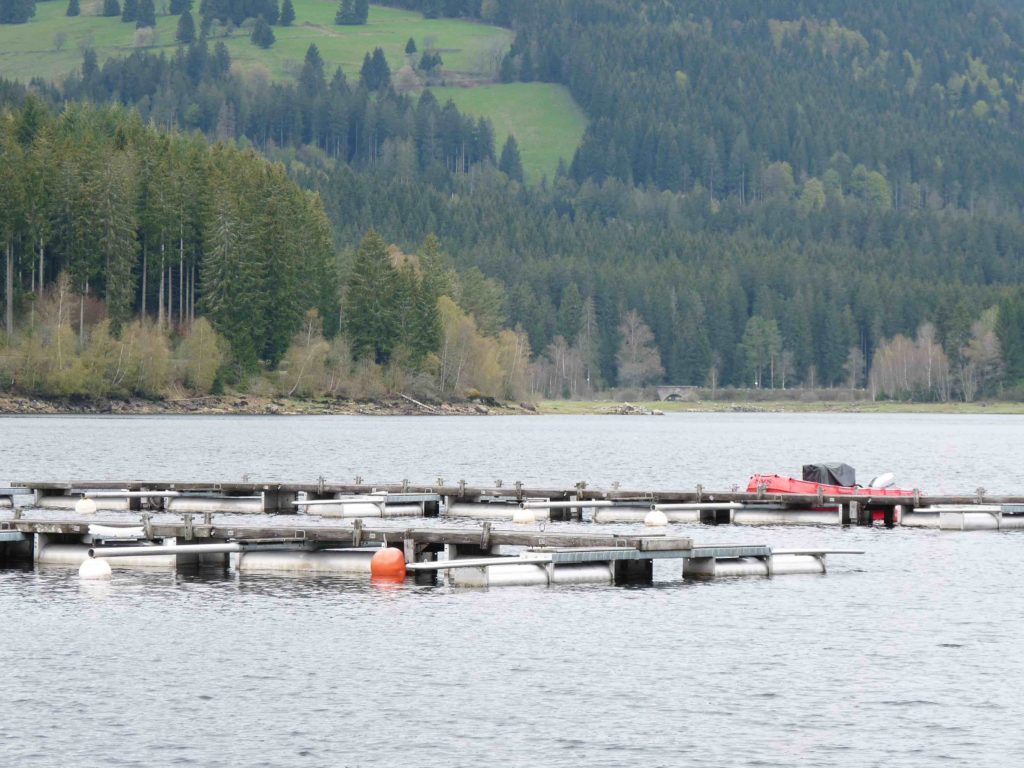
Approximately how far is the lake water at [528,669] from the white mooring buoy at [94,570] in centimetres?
45

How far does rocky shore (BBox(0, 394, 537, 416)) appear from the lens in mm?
159750

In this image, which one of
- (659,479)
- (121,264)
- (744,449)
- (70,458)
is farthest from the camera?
(121,264)

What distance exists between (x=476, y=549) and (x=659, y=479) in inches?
1836

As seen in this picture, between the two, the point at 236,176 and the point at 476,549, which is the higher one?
the point at 236,176

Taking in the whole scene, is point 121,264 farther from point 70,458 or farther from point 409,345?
point 70,458

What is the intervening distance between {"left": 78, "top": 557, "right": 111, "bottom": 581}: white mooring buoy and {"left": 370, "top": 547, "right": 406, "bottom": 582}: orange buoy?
709 centimetres

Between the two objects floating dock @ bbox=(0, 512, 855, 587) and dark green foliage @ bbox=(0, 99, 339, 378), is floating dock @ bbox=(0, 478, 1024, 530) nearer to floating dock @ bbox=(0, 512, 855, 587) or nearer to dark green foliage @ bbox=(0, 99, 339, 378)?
floating dock @ bbox=(0, 512, 855, 587)

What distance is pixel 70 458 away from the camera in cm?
10119

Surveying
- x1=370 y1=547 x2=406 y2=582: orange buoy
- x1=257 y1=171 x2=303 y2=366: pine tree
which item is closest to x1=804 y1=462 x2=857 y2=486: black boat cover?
x1=370 y1=547 x2=406 y2=582: orange buoy

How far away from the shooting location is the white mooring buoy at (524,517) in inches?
2479

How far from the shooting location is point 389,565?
155 ft

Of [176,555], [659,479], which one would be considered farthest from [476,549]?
[659,479]

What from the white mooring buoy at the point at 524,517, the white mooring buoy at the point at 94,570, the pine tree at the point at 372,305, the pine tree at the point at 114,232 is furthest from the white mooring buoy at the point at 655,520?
the pine tree at the point at 372,305

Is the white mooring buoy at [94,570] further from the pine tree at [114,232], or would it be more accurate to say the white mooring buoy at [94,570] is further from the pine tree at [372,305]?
the pine tree at [372,305]
